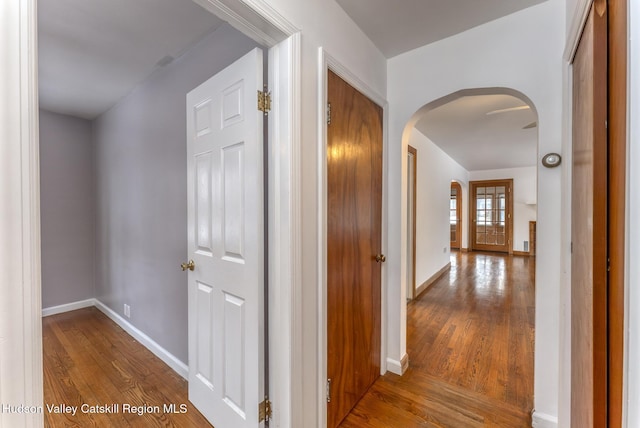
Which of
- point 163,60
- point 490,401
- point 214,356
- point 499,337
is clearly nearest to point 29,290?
point 214,356

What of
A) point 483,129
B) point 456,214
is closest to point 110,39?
point 483,129

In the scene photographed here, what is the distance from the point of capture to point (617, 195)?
2.41 feet

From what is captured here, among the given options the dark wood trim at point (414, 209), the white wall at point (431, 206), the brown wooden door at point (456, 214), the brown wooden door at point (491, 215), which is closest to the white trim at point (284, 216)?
the white wall at point (431, 206)

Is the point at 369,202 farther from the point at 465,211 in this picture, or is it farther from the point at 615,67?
the point at 465,211

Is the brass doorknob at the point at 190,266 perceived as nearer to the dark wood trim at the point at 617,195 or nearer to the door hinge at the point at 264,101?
the door hinge at the point at 264,101

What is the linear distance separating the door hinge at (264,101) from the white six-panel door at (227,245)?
3cm

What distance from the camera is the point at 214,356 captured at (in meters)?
1.50

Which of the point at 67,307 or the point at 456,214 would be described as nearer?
the point at 67,307

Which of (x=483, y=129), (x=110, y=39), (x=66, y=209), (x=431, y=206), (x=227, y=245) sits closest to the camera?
(x=227, y=245)

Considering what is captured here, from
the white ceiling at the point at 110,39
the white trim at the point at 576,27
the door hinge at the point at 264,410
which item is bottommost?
the door hinge at the point at 264,410

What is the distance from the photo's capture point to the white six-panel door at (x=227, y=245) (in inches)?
49.6

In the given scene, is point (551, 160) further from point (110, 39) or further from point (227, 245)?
point (110, 39)

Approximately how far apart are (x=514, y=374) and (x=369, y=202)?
169cm

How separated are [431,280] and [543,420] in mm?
3013
